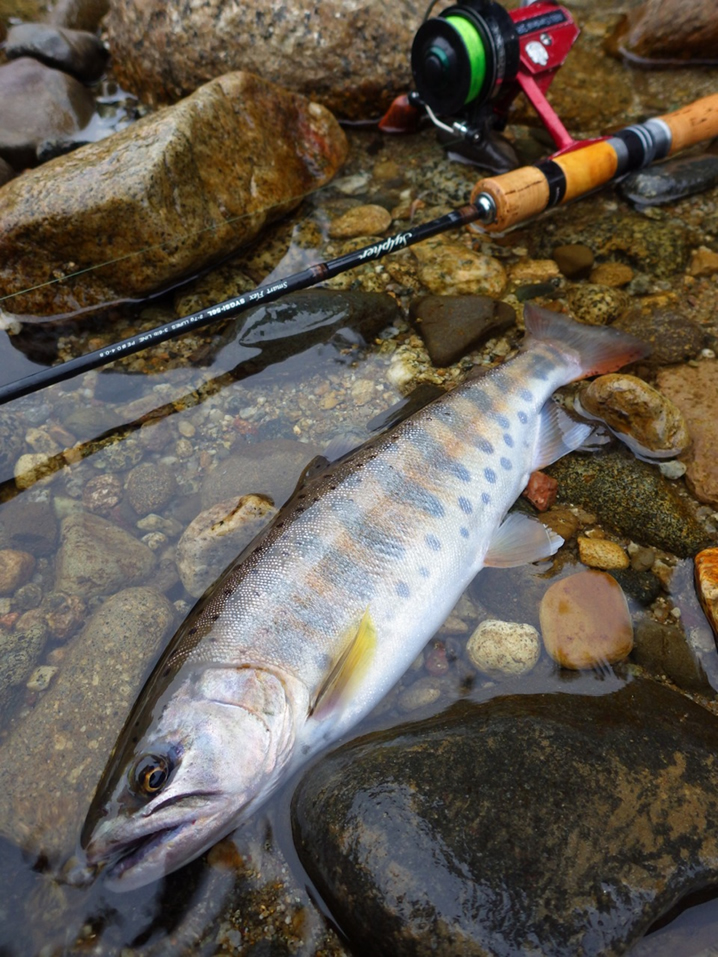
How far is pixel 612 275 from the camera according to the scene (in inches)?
170

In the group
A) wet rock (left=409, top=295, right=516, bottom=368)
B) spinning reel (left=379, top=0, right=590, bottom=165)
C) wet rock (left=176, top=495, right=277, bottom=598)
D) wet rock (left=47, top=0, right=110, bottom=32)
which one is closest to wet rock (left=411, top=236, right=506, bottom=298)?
wet rock (left=409, top=295, right=516, bottom=368)

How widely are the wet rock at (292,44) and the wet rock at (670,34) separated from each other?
2255mm

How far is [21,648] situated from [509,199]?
380cm

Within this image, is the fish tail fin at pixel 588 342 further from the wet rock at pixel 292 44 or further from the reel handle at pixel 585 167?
the wet rock at pixel 292 44

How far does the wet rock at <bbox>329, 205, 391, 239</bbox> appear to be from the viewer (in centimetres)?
467

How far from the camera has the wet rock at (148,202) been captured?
3.85m

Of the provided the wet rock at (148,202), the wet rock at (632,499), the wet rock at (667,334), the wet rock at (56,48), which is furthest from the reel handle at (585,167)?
the wet rock at (56,48)

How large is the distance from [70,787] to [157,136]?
3.66 meters

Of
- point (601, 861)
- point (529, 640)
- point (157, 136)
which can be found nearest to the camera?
point (601, 861)

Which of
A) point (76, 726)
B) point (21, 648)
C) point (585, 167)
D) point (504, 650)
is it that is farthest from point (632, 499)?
point (21, 648)

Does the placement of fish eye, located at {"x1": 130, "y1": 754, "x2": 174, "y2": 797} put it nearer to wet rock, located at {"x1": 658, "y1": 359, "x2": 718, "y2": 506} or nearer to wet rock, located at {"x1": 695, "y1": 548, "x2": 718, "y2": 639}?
wet rock, located at {"x1": 695, "y1": 548, "x2": 718, "y2": 639}

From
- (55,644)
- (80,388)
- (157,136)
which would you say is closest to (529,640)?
(55,644)

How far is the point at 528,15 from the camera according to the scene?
435 cm

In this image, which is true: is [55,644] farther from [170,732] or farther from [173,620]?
[170,732]
